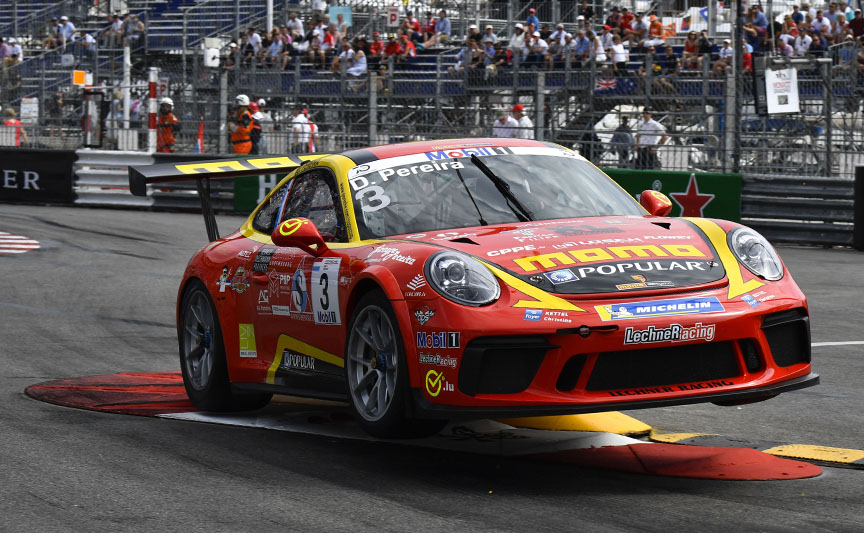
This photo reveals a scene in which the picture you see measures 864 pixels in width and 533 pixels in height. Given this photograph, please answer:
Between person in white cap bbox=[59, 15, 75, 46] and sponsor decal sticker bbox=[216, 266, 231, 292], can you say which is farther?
person in white cap bbox=[59, 15, 75, 46]

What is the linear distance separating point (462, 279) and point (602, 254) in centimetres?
62

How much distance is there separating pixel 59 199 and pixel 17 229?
4.71 m

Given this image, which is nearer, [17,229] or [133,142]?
[17,229]

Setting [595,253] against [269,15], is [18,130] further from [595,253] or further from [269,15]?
[595,253]

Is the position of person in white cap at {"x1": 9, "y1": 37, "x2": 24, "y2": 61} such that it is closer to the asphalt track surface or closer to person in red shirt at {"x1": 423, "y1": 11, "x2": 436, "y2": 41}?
person in red shirt at {"x1": 423, "y1": 11, "x2": 436, "y2": 41}

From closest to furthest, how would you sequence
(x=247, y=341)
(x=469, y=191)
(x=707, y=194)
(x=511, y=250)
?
(x=511, y=250), (x=469, y=191), (x=247, y=341), (x=707, y=194)

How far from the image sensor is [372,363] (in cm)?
562

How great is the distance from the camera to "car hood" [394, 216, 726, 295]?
17.3 feet

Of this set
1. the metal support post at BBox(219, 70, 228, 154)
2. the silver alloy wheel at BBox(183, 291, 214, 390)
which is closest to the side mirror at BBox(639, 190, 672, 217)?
the silver alloy wheel at BBox(183, 291, 214, 390)

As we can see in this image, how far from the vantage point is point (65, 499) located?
491 centimetres

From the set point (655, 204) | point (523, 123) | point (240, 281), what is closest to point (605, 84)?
point (523, 123)

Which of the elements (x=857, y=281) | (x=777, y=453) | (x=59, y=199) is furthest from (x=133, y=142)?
(x=777, y=453)

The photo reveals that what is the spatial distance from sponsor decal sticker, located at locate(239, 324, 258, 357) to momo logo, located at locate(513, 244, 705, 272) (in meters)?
1.92

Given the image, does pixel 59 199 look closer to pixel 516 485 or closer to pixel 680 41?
pixel 680 41
